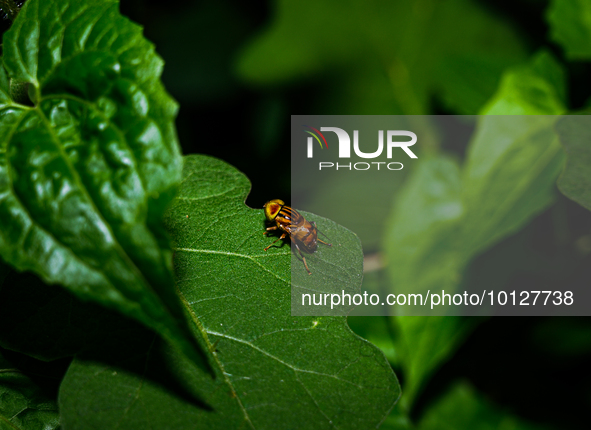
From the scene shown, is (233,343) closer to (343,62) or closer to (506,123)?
(506,123)

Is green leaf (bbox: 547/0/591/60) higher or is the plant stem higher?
the plant stem

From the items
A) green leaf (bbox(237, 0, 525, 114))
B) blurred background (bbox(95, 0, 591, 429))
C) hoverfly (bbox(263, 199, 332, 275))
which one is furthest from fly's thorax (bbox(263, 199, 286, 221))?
green leaf (bbox(237, 0, 525, 114))

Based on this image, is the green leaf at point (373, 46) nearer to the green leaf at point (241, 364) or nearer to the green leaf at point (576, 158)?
the green leaf at point (576, 158)

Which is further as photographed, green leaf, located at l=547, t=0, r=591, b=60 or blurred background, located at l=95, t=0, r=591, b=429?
blurred background, located at l=95, t=0, r=591, b=429

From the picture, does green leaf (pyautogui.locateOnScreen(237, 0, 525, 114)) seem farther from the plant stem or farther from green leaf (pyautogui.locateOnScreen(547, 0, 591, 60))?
the plant stem

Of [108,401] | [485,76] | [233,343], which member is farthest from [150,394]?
[485,76]

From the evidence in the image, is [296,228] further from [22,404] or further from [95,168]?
[22,404]

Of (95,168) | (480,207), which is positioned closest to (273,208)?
(95,168)
